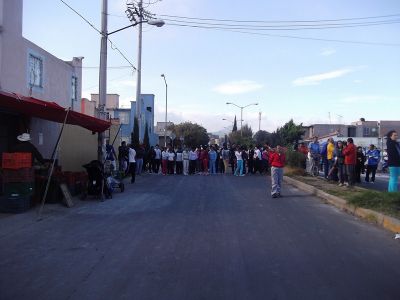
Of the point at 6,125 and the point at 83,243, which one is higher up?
the point at 6,125

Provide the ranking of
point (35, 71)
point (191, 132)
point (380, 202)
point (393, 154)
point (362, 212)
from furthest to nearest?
point (191, 132) → point (35, 71) → point (393, 154) → point (380, 202) → point (362, 212)

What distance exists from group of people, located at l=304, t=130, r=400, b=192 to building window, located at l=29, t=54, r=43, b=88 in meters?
12.3

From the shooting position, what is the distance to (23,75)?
18.2m

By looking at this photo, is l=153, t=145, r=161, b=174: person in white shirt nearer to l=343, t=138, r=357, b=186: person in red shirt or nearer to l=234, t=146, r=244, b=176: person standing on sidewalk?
l=234, t=146, r=244, b=176: person standing on sidewalk

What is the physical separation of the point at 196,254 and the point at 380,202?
5.77 meters

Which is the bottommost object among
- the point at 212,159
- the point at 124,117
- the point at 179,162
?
the point at 179,162

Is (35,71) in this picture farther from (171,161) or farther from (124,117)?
(124,117)

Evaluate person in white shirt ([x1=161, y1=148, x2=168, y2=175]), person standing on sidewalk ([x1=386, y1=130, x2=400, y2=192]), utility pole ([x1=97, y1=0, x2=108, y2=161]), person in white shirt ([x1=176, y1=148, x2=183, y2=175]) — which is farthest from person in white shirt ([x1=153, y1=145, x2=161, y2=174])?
person standing on sidewalk ([x1=386, y1=130, x2=400, y2=192])

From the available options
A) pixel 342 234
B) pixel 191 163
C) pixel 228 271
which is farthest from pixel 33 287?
pixel 191 163

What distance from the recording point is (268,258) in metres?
7.07

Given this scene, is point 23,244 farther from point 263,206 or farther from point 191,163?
point 191,163

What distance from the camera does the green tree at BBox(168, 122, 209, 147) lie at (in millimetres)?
95188

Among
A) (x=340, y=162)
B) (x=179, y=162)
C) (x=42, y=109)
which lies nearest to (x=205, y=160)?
(x=179, y=162)

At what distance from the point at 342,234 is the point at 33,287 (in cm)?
563
